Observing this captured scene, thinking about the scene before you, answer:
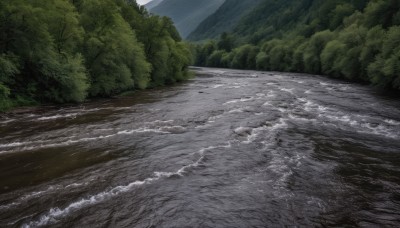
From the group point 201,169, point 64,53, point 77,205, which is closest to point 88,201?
point 77,205

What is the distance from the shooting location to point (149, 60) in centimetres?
6531

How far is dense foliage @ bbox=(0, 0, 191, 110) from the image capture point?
36.3m

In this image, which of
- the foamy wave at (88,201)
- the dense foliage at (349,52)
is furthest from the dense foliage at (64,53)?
the dense foliage at (349,52)

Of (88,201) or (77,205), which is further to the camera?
(88,201)

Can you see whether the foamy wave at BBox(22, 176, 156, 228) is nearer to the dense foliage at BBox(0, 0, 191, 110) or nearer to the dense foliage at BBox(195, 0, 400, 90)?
the dense foliage at BBox(0, 0, 191, 110)

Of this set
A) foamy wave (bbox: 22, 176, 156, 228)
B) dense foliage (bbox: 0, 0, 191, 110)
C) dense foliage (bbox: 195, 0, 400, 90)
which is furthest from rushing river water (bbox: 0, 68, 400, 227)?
dense foliage (bbox: 195, 0, 400, 90)

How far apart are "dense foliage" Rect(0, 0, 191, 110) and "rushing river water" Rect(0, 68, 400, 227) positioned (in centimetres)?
601

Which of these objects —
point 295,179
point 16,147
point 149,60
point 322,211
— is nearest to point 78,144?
point 16,147

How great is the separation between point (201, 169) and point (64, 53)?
2913 cm

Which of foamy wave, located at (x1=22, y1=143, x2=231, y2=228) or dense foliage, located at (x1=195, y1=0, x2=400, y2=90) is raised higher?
dense foliage, located at (x1=195, y1=0, x2=400, y2=90)

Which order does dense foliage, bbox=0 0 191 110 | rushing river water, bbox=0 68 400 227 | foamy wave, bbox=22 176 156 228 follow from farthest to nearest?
dense foliage, bbox=0 0 191 110 < rushing river water, bbox=0 68 400 227 < foamy wave, bbox=22 176 156 228

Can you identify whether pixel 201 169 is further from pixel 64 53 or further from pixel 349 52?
pixel 349 52

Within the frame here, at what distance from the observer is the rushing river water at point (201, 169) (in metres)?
13.9

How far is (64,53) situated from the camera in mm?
40812
